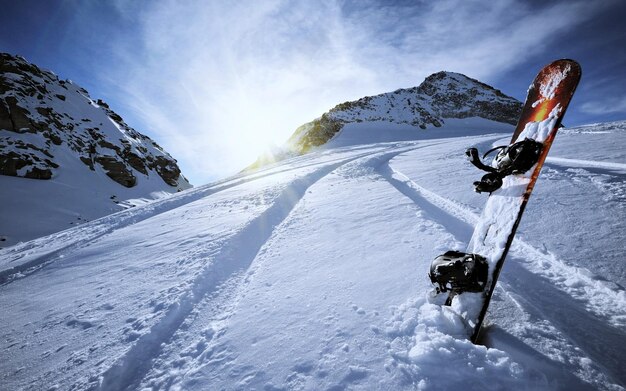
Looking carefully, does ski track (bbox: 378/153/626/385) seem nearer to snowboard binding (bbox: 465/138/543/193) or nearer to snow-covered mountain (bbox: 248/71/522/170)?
snowboard binding (bbox: 465/138/543/193)

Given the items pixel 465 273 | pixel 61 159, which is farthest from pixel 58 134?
pixel 465 273

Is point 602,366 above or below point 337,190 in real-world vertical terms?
below

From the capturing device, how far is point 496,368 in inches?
59.9

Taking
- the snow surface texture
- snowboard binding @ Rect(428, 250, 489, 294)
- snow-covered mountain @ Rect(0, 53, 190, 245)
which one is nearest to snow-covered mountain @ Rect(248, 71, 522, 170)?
snow-covered mountain @ Rect(0, 53, 190, 245)

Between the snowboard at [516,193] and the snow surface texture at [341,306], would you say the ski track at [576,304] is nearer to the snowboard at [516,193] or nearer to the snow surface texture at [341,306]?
the snow surface texture at [341,306]

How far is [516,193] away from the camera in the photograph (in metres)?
1.90

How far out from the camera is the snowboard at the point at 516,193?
1.74 meters

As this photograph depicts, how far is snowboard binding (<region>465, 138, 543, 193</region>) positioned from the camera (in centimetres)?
176

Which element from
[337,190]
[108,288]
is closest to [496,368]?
[108,288]

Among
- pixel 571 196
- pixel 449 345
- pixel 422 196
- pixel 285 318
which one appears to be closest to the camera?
pixel 449 345

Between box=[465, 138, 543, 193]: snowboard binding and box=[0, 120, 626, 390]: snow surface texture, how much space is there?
1061 mm

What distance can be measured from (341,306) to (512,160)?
1880 mm

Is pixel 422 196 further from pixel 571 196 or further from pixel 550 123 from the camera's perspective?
pixel 550 123

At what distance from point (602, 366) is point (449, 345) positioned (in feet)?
2.65
